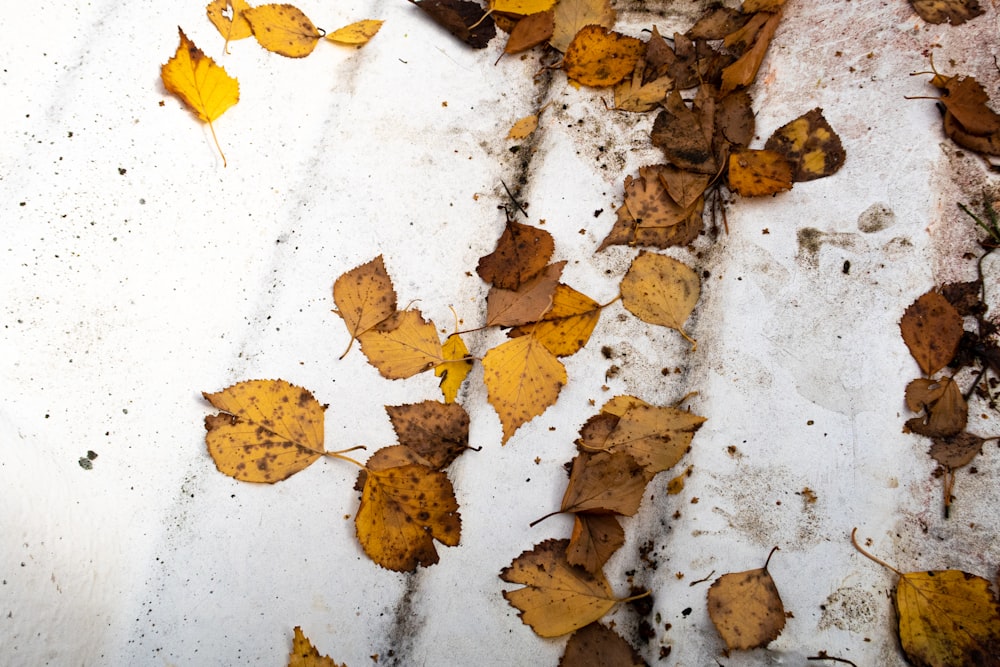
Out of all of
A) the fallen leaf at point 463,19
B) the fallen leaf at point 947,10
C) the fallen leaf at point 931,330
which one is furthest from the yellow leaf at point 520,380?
the fallen leaf at point 947,10

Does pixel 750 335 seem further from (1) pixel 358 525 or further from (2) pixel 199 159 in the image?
(2) pixel 199 159

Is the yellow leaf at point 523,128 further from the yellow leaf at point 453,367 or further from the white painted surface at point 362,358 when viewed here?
the yellow leaf at point 453,367

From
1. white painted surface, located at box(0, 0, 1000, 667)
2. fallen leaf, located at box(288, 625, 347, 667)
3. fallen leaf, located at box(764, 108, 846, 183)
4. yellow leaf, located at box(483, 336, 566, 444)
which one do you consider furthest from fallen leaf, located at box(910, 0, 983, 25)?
fallen leaf, located at box(288, 625, 347, 667)

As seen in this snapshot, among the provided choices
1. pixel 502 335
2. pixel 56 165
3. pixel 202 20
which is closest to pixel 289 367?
pixel 502 335

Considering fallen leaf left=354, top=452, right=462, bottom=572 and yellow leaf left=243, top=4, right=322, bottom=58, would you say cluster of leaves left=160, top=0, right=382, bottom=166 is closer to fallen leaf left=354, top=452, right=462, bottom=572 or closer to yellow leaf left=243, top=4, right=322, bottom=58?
yellow leaf left=243, top=4, right=322, bottom=58

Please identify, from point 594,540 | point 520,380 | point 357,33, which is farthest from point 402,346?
point 357,33
